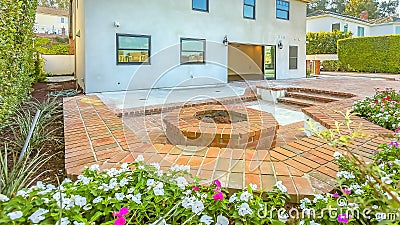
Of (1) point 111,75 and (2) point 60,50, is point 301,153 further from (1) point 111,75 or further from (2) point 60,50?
(2) point 60,50

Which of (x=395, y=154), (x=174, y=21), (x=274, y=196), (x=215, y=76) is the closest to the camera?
(x=274, y=196)

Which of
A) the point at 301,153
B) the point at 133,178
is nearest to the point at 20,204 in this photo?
the point at 133,178

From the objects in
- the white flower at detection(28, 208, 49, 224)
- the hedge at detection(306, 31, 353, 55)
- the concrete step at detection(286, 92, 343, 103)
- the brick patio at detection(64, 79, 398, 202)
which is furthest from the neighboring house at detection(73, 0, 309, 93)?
the white flower at detection(28, 208, 49, 224)

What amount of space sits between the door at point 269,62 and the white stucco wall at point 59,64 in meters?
12.5

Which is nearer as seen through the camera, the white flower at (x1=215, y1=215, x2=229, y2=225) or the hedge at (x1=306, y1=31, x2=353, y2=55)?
the white flower at (x1=215, y1=215, x2=229, y2=225)

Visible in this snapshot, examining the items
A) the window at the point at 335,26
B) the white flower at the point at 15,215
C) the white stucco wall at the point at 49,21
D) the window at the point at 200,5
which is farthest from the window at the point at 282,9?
the white stucco wall at the point at 49,21

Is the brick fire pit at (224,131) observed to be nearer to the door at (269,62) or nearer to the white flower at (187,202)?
the white flower at (187,202)

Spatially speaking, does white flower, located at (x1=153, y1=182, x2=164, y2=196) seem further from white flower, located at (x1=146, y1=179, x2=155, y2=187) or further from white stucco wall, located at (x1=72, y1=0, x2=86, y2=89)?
white stucco wall, located at (x1=72, y1=0, x2=86, y2=89)

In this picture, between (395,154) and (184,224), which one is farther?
(395,154)

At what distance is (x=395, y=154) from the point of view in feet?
7.27

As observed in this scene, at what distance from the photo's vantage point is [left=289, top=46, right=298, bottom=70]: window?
15.7 metres

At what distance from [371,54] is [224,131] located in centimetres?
1983

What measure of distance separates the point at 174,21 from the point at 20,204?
34.4 ft

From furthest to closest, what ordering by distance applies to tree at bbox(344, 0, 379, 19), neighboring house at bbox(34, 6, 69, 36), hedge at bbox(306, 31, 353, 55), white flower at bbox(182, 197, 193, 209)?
tree at bbox(344, 0, 379, 19) < neighboring house at bbox(34, 6, 69, 36) < hedge at bbox(306, 31, 353, 55) < white flower at bbox(182, 197, 193, 209)
